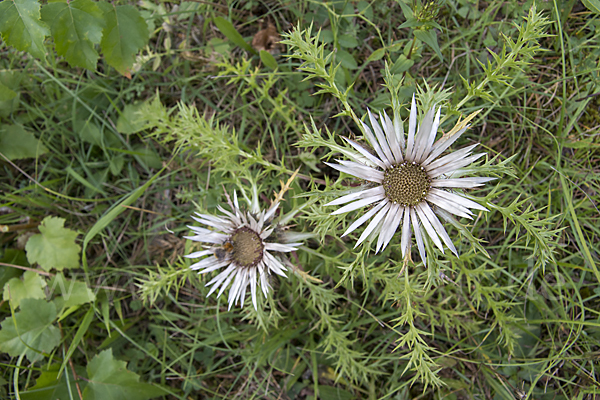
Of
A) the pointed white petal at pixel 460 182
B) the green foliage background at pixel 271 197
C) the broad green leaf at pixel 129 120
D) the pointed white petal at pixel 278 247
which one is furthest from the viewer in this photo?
the broad green leaf at pixel 129 120

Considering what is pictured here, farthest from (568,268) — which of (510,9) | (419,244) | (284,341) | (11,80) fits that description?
(11,80)

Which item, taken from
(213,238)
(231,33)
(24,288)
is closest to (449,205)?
(213,238)

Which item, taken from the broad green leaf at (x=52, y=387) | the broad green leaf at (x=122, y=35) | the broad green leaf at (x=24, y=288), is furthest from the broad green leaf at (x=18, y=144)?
the broad green leaf at (x=52, y=387)

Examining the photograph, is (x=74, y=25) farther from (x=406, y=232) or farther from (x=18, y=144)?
(x=406, y=232)

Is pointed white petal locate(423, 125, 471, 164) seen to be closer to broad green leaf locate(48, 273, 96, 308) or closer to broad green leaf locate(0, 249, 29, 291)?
broad green leaf locate(48, 273, 96, 308)

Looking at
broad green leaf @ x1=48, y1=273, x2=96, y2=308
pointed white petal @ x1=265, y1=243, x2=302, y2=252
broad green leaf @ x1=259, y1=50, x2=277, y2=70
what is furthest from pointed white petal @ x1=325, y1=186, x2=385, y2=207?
broad green leaf @ x1=48, y1=273, x2=96, y2=308

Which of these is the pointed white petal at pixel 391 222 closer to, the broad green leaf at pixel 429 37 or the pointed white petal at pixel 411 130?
the pointed white petal at pixel 411 130

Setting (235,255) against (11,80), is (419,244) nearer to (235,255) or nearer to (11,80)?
(235,255)
